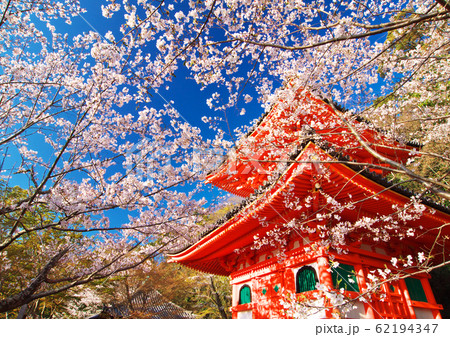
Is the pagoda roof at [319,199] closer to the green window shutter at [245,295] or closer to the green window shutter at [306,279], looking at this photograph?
the green window shutter at [306,279]

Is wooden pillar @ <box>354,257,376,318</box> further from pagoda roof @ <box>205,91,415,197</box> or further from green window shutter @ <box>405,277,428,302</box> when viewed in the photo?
pagoda roof @ <box>205,91,415,197</box>

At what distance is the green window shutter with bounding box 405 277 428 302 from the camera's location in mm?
5059

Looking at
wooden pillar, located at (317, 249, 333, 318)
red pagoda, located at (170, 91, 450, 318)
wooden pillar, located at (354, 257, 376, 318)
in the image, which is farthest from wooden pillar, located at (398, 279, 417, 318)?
wooden pillar, located at (317, 249, 333, 318)

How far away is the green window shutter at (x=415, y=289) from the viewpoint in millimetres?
5059

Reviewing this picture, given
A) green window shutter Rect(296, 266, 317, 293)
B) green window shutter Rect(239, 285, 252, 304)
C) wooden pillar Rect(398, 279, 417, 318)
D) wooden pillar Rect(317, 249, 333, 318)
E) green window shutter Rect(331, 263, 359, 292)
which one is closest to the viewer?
wooden pillar Rect(317, 249, 333, 318)

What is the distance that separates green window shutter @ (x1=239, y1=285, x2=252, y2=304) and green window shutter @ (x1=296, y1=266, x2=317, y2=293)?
1660 millimetres

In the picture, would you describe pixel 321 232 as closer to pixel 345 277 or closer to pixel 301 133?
pixel 345 277

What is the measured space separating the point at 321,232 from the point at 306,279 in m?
1.01

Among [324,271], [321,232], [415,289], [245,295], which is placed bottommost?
[415,289]

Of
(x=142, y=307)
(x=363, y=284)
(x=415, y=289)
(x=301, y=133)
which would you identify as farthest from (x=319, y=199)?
(x=142, y=307)

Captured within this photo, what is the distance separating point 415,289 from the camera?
5176mm

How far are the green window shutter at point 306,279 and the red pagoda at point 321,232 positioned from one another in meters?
0.02

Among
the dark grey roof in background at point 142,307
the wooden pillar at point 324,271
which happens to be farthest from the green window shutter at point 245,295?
the dark grey roof in background at point 142,307

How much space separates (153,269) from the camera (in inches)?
501
